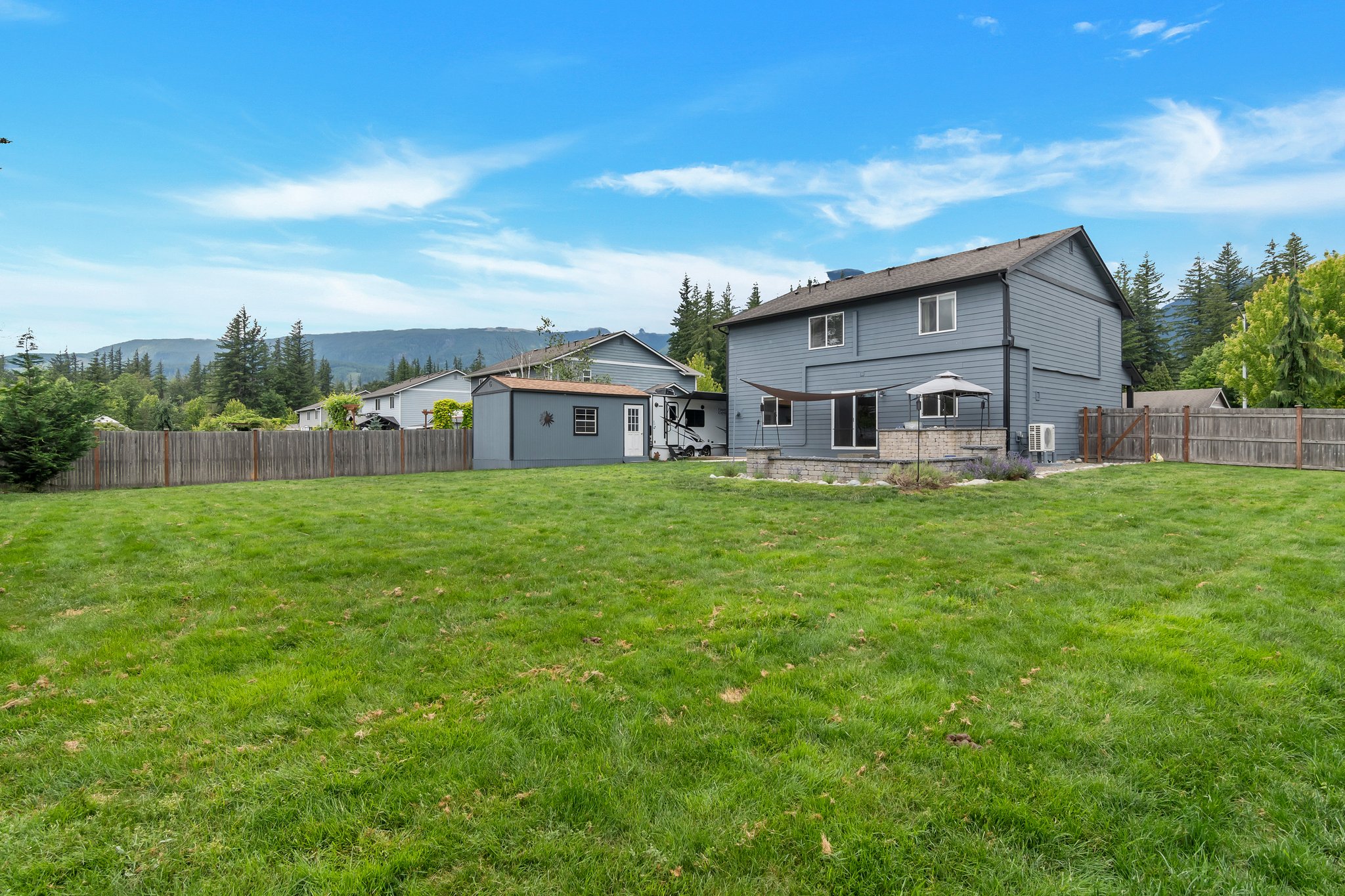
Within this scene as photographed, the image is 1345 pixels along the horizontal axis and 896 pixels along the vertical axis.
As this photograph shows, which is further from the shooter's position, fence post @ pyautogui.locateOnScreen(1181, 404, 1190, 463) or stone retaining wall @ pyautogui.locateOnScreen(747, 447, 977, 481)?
fence post @ pyautogui.locateOnScreen(1181, 404, 1190, 463)

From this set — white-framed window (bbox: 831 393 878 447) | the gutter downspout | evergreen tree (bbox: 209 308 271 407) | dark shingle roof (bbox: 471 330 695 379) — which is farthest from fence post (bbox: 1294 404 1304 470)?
evergreen tree (bbox: 209 308 271 407)

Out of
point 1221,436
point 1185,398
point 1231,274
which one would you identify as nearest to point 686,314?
point 1185,398

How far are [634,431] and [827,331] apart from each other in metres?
8.10

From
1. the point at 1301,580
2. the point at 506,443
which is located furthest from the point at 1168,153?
the point at 506,443

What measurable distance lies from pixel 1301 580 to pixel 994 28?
13534mm

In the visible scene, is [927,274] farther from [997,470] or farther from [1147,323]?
[1147,323]

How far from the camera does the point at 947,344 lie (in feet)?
56.6

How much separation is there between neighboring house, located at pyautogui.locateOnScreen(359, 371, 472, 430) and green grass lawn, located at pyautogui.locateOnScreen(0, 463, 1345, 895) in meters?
37.3

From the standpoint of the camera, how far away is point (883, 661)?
353cm

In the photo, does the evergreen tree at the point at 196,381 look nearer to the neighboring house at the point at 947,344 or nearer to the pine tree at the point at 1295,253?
the neighboring house at the point at 947,344

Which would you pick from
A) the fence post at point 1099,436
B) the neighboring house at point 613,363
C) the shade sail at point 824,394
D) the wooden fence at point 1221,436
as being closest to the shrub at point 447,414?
the neighboring house at point 613,363

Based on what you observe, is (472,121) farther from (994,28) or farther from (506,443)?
(994,28)

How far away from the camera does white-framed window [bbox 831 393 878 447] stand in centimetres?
1908

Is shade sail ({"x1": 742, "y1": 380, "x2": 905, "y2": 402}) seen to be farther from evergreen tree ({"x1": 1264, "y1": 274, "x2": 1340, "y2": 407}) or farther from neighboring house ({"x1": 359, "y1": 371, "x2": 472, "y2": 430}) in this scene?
neighboring house ({"x1": 359, "y1": 371, "x2": 472, "y2": 430})
